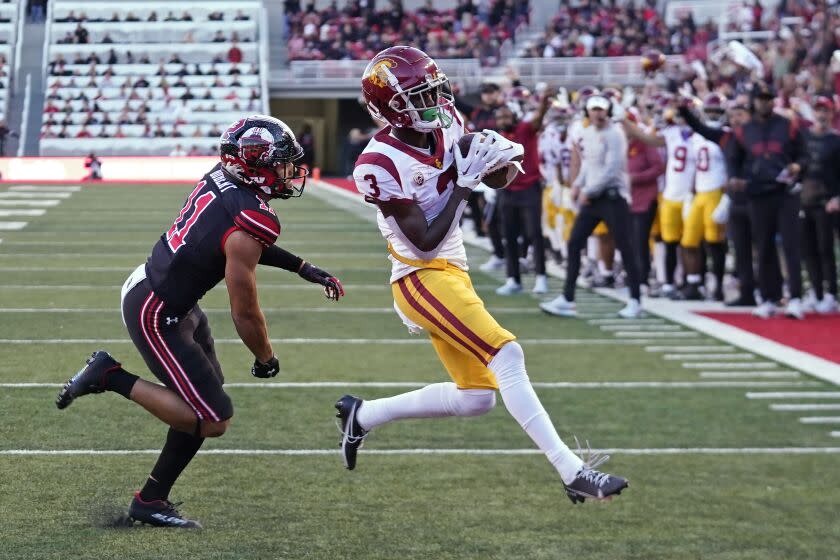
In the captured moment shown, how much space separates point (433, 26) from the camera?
3934cm

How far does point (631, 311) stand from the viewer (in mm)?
11328

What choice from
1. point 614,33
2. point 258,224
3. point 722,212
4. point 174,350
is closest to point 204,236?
point 258,224

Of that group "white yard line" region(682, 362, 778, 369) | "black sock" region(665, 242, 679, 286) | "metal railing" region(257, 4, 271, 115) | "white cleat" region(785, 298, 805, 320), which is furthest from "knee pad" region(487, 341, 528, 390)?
"metal railing" region(257, 4, 271, 115)

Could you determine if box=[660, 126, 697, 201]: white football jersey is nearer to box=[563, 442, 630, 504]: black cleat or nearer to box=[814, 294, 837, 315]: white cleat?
box=[814, 294, 837, 315]: white cleat

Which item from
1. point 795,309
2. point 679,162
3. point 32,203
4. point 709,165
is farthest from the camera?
point 32,203

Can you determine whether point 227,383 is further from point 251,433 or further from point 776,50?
point 776,50

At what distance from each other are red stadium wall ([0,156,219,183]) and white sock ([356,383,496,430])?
24449 millimetres

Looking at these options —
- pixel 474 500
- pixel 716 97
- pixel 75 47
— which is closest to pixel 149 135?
pixel 75 47

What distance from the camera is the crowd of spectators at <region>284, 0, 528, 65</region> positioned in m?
37.7

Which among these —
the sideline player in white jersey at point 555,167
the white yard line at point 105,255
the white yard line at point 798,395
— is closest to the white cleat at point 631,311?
the sideline player in white jersey at point 555,167

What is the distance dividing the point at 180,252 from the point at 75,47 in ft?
108

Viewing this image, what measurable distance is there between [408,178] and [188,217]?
31.4 inches

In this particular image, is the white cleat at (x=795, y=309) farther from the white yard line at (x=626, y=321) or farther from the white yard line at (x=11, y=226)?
the white yard line at (x=11, y=226)

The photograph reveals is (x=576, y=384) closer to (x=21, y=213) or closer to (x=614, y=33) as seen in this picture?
(x=21, y=213)
